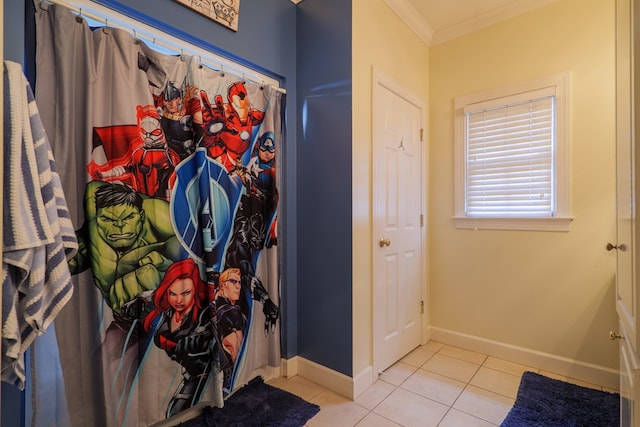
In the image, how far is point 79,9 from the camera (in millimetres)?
1248

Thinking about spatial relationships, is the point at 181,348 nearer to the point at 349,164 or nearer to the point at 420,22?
the point at 349,164

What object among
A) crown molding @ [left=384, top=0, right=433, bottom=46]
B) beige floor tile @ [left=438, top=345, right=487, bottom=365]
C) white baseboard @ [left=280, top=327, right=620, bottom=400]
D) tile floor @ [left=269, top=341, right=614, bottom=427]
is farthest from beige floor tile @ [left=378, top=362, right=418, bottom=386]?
crown molding @ [left=384, top=0, right=433, bottom=46]

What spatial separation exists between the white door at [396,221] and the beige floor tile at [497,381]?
53cm

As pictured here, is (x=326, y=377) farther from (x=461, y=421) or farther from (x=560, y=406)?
(x=560, y=406)

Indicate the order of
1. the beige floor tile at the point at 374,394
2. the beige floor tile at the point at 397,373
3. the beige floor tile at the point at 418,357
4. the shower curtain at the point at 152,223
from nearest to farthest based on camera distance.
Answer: the shower curtain at the point at 152,223 < the beige floor tile at the point at 374,394 < the beige floor tile at the point at 397,373 < the beige floor tile at the point at 418,357

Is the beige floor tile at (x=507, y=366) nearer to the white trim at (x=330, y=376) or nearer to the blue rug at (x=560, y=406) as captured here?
the blue rug at (x=560, y=406)

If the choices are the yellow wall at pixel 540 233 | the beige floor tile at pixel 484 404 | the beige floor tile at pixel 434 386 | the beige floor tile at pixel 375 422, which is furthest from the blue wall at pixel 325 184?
the yellow wall at pixel 540 233

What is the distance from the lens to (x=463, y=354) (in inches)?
94.3

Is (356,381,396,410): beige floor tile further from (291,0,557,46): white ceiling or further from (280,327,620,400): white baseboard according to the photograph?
(291,0,557,46): white ceiling

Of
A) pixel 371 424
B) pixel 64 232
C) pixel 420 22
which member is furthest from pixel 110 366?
pixel 420 22

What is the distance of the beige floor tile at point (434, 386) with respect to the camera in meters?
1.83

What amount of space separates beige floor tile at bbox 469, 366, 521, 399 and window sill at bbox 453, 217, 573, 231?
1072 millimetres

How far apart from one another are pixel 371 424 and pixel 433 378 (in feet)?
2.22

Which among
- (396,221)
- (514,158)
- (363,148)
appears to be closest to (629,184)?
(363,148)
